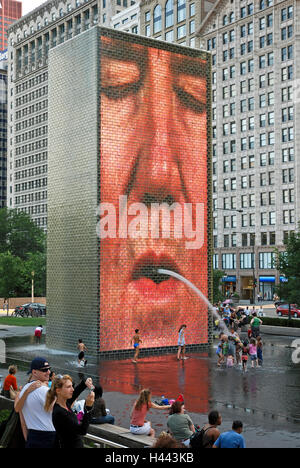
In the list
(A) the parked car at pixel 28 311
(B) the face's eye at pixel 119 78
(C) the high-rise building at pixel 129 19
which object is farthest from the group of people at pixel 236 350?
(C) the high-rise building at pixel 129 19

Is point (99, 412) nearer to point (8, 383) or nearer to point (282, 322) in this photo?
point (8, 383)

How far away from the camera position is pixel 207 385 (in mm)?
21625

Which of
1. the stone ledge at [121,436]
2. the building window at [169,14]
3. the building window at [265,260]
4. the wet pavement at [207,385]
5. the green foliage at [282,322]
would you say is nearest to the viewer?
the stone ledge at [121,436]

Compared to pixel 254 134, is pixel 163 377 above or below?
below

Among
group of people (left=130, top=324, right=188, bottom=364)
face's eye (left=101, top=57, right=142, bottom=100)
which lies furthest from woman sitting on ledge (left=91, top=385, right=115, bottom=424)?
face's eye (left=101, top=57, right=142, bottom=100)

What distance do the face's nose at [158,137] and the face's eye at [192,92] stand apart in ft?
1.91

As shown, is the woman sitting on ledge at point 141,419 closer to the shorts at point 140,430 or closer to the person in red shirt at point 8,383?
the shorts at point 140,430

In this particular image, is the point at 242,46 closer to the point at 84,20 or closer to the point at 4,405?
the point at 84,20

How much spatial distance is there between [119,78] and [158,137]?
11.8 ft

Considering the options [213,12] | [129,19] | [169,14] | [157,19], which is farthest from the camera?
[129,19]

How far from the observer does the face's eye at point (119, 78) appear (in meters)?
30.9

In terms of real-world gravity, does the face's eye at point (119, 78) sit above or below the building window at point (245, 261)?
Answer: above

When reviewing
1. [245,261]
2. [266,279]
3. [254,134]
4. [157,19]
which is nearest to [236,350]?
[266,279]
